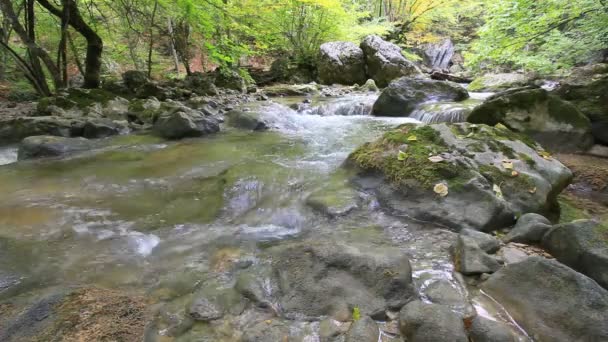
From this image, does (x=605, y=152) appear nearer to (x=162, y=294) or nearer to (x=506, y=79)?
(x=162, y=294)

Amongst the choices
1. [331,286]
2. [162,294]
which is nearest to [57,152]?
[162,294]

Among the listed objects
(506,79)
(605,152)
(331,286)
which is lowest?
(331,286)

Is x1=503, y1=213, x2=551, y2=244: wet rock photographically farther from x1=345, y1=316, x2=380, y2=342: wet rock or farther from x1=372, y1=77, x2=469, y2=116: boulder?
x1=372, y1=77, x2=469, y2=116: boulder

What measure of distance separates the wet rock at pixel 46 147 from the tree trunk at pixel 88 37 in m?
4.55

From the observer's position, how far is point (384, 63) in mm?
14523

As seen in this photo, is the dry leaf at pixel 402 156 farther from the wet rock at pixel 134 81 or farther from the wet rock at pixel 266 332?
the wet rock at pixel 134 81

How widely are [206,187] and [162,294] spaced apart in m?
2.05

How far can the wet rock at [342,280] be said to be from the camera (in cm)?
199

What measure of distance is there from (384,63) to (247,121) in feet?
29.4

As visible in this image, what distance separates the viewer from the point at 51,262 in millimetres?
2568

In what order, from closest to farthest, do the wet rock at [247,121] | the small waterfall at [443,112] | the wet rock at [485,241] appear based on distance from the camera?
the wet rock at [485,241], the small waterfall at [443,112], the wet rock at [247,121]

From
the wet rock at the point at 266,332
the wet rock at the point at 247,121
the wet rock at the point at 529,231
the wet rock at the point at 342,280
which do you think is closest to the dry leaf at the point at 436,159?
the wet rock at the point at 529,231

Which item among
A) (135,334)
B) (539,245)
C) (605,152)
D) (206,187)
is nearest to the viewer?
(135,334)

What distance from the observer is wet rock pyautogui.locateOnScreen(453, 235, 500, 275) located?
2197mm
